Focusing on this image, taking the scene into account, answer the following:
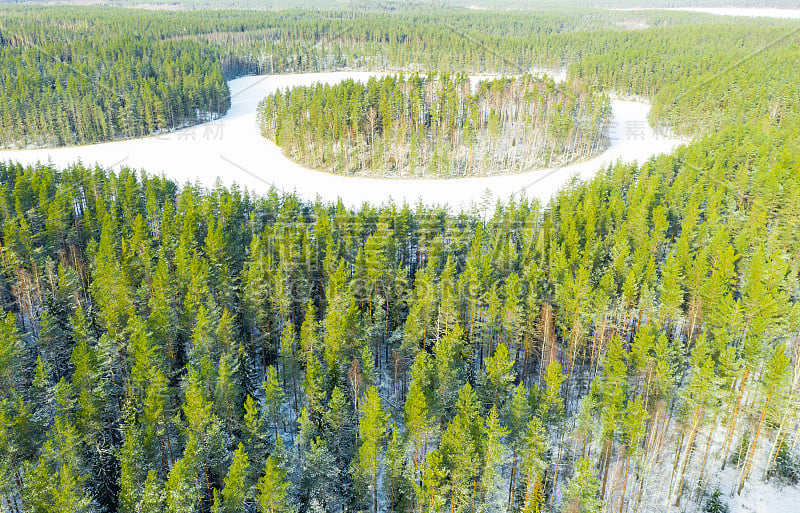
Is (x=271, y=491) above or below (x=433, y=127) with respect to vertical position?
below

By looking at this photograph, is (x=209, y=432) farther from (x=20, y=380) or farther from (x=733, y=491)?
(x=733, y=491)

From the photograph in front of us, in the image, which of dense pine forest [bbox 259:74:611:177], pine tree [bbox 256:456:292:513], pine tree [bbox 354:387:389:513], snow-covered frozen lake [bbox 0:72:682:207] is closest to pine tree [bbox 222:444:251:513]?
pine tree [bbox 256:456:292:513]

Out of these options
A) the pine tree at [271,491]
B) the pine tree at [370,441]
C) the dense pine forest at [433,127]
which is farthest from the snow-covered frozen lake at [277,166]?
the pine tree at [271,491]

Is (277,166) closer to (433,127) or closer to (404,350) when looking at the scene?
(433,127)

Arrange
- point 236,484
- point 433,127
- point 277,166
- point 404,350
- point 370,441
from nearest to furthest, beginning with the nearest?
1. point 236,484
2. point 370,441
3. point 404,350
4. point 277,166
5. point 433,127

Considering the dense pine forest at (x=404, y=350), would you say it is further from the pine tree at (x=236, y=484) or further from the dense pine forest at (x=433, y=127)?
the dense pine forest at (x=433, y=127)

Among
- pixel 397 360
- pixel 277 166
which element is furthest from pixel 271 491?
pixel 277 166
